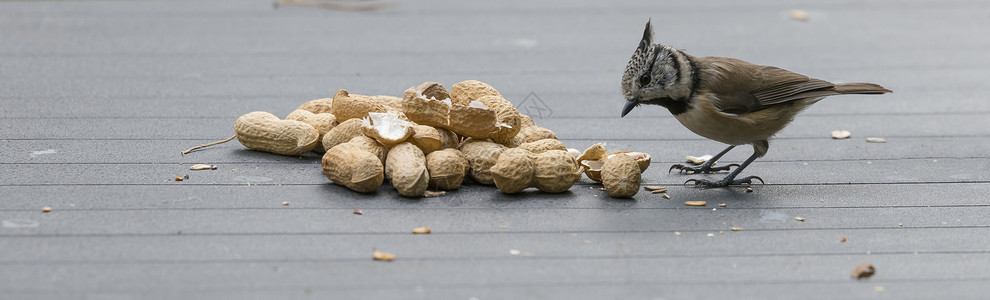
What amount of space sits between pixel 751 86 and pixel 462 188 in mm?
935

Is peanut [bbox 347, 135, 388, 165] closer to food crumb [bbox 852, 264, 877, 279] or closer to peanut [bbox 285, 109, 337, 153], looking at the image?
peanut [bbox 285, 109, 337, 153]

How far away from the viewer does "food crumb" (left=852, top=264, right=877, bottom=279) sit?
6.38ft

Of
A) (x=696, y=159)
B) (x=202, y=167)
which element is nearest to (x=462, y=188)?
(x=202, y=167)

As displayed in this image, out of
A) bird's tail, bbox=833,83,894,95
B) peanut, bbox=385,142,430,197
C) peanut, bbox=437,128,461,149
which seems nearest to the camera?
peanut, bbox=385,142,430,197

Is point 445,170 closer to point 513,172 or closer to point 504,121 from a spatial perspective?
point 513,172

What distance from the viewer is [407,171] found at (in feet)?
7.89

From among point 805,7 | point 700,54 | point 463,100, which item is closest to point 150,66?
point 463,100

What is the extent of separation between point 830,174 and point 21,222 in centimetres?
219

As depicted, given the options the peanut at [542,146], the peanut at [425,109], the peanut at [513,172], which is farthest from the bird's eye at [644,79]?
the peanut at [425,109]

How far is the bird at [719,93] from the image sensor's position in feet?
8.61

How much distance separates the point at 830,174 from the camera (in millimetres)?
2783

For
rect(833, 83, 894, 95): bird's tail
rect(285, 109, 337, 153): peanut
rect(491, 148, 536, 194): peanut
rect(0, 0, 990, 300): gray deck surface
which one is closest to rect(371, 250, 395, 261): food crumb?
rect(0, 0, 990, 300): gray deck surface

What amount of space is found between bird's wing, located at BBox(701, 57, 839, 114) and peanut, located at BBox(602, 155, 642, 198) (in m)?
0.40

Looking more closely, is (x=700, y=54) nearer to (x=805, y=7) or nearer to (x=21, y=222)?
(x=805, y=7)
